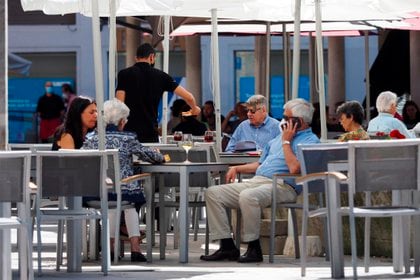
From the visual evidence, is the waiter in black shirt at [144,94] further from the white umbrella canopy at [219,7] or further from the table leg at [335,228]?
the table leg at [335,228]

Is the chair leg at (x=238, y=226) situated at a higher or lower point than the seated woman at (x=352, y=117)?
lower

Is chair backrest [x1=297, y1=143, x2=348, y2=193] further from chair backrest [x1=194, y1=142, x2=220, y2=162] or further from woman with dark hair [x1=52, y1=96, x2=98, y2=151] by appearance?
chair backrest [x1=194, y1=142, x2=220, y2=162]

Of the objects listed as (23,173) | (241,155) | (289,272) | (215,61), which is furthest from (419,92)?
(23,173)

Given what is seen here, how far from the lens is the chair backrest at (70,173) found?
442 inches

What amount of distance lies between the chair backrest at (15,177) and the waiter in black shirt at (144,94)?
4.36m

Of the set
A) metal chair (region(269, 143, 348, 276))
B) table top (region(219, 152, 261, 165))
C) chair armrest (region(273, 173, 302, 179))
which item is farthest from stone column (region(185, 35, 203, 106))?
metal chair (region(269, 143, 348, 276))

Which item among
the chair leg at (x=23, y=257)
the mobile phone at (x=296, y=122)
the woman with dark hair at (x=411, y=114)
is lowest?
the chair leg at (x=23, y=257)

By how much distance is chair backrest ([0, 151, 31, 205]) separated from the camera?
9883 millimetres

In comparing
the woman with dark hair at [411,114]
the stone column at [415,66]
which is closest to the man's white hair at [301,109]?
the woman with dark hair at [411,114]

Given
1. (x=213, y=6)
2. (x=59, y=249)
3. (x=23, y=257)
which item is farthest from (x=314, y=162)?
(x=213, y=6)

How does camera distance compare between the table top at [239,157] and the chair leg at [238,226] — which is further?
the table top at [239,157]

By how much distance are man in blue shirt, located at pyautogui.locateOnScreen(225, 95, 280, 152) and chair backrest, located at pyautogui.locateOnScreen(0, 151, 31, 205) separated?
482 centimetres

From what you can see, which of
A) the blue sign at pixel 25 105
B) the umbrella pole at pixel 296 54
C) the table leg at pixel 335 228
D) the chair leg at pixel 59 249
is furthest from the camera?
the blue sign at pixel 25 105

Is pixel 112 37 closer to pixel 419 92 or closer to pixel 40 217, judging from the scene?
pixel 40 217
